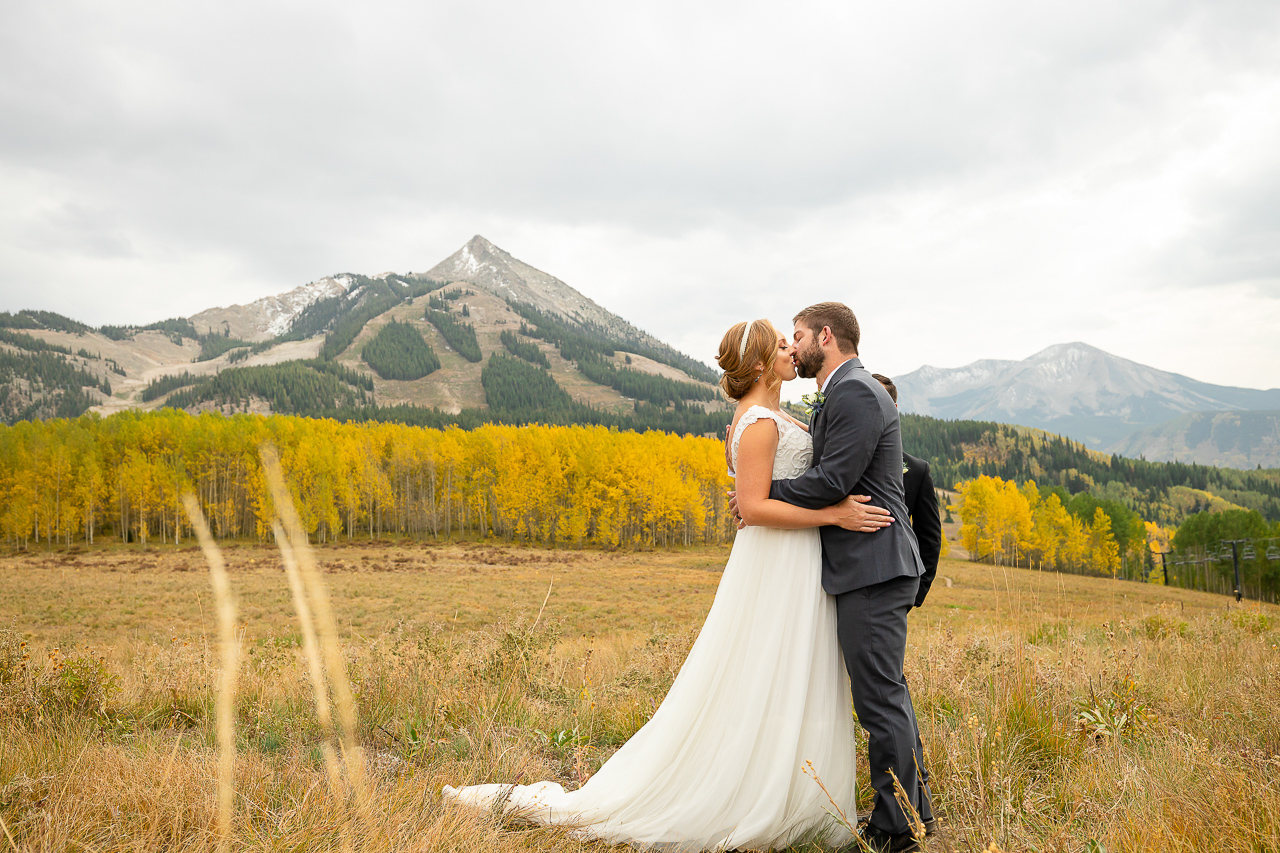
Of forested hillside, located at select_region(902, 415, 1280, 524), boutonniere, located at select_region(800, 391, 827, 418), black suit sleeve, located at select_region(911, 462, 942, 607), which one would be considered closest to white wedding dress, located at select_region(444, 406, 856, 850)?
boutonniere, located at select_region(800, 391, 827, 418)

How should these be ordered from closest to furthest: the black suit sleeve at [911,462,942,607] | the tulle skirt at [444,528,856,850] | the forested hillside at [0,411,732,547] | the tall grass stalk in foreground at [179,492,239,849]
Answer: the tall grass stalk in foreground at [179,492,239,849], the tulle skirt at [444,528,856,850], the black suit sleeve at [911,462,942,607], the forested hillside at [0,411,732,547]

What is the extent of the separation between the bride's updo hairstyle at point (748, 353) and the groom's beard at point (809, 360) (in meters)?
0.15

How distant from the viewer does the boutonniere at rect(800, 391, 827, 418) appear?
3.66m

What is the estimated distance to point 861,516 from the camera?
3363 millimetres

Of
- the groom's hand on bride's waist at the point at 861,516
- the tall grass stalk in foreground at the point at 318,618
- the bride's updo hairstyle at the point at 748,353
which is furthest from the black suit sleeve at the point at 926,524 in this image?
the tall grass stalk in foreground at the point at 318,618

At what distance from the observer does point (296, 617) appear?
23547 mm

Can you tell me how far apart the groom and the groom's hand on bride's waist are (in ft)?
0.23

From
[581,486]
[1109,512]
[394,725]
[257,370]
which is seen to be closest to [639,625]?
[394,725]

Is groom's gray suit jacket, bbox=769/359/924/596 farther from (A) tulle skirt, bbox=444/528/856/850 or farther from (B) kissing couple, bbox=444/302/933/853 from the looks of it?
(A) tulle skirt, bbox=444/528/856/850

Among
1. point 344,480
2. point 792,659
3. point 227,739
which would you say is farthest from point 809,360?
point 344,480

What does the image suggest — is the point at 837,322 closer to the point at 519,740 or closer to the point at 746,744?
the point at 746,744

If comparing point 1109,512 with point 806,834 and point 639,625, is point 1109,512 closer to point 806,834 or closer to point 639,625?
point 639,625

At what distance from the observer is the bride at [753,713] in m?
3.40

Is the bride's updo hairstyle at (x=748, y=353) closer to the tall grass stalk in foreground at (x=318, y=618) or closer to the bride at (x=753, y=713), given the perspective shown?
the bride at (x=753, y=713)
